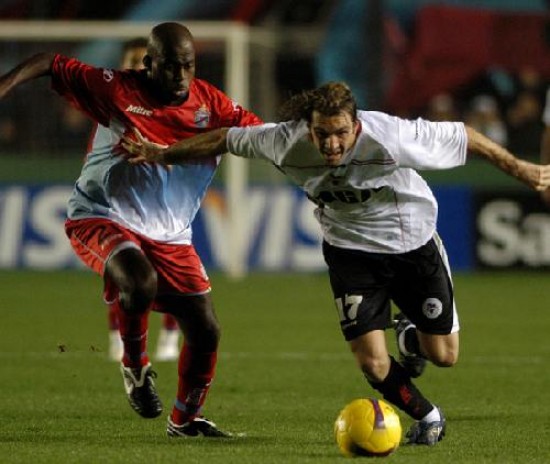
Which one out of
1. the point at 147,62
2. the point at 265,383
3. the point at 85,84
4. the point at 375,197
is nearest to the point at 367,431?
the point at 375,197

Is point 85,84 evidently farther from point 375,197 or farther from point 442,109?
point 442,109

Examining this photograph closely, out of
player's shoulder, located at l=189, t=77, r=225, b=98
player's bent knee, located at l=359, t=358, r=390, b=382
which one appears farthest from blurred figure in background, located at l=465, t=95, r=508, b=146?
player's bent knee, located at l=359, t=358, r=390, b=382

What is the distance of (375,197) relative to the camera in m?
7.55

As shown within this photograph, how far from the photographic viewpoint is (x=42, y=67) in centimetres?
798

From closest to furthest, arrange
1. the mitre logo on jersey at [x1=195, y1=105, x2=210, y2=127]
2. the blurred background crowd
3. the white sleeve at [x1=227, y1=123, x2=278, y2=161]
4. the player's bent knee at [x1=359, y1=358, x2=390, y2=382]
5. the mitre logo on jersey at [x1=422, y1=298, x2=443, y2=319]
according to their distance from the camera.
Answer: the white sleeve at [x1=227, y1=123, x2=278, y2=161], the player's bent knee at [x1=359, y1=358, x2=390, y2=382], the mitre logo on jersey at [x1=422, y1=298, x2=443, y2=319], the mitre logo on jersey at [x1=195, y1=105, x2=210, y2=127], the blurred background crowd

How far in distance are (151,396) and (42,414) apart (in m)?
1.31

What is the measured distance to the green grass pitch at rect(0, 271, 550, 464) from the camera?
742 centimetres

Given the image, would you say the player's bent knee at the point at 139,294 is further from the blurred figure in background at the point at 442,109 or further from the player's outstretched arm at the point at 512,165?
the blurred figure in background at the point at 442,109

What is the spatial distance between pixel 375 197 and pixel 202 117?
44.9 inches

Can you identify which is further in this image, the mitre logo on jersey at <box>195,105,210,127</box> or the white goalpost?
the white goalpost

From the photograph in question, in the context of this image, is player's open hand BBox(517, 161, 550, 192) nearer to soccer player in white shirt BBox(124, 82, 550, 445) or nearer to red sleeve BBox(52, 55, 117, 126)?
soccer player in white shirt BBox(124, 82, 550, 445)

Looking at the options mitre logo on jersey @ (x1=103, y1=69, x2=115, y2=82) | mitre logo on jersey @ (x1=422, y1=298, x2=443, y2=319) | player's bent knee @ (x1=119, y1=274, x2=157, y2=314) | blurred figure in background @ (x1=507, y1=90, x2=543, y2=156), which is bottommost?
blurred figure in background @ (x1=507, y1=90, x2=543, y2=156)

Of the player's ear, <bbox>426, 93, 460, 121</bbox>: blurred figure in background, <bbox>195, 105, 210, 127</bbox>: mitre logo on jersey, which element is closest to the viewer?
the player's ear

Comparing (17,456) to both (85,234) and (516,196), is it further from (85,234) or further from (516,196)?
(516,196)
